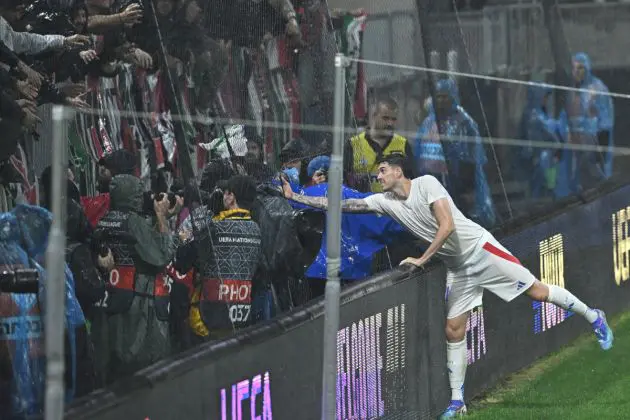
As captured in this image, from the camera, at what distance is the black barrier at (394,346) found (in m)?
7.02

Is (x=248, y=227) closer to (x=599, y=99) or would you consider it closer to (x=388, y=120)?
(x=388, y=120)

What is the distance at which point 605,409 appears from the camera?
10.4 m

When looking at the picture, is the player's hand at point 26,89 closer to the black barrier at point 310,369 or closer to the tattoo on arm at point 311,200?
the black barrier at point 310,369

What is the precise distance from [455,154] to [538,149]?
2.77 metres

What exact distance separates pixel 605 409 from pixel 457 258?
1499 millimetres

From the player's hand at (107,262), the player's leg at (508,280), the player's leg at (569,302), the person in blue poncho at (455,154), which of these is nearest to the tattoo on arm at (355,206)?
the player's leg at (508,280)

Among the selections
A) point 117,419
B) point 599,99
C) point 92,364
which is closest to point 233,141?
point 92,364

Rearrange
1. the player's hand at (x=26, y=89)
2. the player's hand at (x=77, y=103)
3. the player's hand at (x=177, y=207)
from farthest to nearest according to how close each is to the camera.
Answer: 1. the player's hand at (x=177, y=207)
2. the player's hand at (x=77, y=103)
3. the player's hand at (x=26, y=89)

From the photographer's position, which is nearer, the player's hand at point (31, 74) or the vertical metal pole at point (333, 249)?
the vertical metal pole at point (333, 249)

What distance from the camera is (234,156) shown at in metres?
9.13

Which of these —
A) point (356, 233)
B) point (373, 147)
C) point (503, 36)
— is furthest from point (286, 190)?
point (503, 36)

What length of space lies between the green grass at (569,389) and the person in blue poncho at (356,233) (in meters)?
1.28

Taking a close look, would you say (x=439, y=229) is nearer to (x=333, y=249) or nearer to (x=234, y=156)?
(x=234, y=156)

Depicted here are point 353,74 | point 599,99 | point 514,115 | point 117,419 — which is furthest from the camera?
point 599,99
